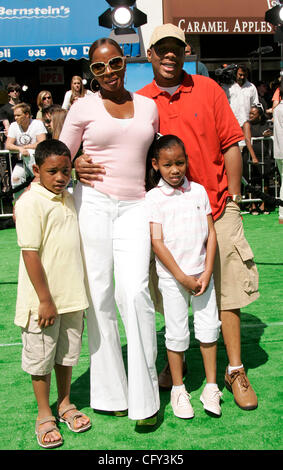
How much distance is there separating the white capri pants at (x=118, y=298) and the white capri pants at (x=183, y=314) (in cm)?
19

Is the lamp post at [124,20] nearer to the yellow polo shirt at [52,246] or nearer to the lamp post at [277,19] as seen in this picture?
the lamp post at [277,19]

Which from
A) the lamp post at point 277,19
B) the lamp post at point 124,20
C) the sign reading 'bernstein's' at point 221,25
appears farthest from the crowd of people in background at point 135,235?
the sign reading 'bernstein's' at point 221,25

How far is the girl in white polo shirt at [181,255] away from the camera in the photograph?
3.24 meters

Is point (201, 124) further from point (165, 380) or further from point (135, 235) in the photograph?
point (165, 380)

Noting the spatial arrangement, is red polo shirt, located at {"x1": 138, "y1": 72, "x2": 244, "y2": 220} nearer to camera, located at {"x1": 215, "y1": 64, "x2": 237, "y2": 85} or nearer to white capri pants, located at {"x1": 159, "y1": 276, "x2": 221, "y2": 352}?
white capri pants, located at {"x1": 159, "y1": 276, "x2": 221, "y2": 352}

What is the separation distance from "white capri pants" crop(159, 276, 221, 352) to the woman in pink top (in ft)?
0.67

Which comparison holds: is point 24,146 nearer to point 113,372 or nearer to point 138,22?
point 138,22

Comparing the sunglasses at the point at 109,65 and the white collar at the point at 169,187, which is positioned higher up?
the sunglasses at the point at 109,65

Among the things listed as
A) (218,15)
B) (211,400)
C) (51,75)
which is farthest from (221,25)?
(211,400)

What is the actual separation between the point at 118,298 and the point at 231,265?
0.78 meters

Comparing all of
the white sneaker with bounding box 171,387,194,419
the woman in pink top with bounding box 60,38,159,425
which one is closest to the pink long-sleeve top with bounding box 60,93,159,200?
the woman in pink top with bounding box 60,38,159,425

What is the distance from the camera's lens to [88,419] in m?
3.26

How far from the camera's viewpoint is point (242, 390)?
347 cm

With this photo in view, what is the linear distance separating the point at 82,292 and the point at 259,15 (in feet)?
45.8
